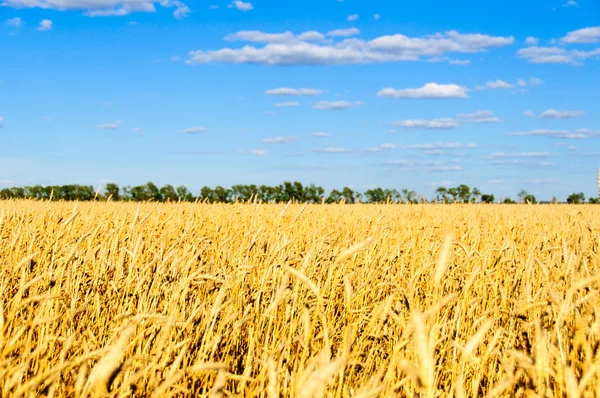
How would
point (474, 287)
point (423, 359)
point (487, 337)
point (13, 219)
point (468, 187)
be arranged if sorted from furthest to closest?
point (468, 187) < point (13, 219) < point (474, 287) < point (487, 337) < point (423, 359)

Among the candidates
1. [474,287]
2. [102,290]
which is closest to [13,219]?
[102,290]

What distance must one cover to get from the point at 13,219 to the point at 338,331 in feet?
17.0

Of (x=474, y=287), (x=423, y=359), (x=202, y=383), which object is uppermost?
(x=423, y=359)

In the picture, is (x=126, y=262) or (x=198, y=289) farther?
(x=126, y=262)

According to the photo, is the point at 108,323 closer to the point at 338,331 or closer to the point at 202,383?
the point at 202,383

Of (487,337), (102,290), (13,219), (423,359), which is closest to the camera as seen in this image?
(423,359)

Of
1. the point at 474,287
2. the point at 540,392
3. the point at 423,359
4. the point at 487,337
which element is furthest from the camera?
the point at 474,287

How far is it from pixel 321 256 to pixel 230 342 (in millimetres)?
959

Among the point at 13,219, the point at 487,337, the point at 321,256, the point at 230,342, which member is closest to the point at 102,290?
the point at 230,342

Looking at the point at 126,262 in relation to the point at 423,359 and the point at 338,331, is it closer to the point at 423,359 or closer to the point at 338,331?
the point at 338,331

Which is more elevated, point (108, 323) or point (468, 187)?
point (468, 187)

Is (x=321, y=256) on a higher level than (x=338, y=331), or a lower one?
higher

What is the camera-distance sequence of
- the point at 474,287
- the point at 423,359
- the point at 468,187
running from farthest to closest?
the point at 468,187 < the point at 474,287 < the point at 423,359

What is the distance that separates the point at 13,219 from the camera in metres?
6.83
